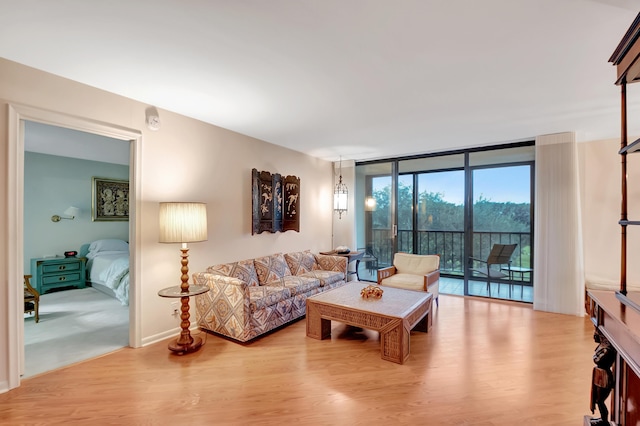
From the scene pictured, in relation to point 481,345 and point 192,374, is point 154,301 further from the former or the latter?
point 481,345

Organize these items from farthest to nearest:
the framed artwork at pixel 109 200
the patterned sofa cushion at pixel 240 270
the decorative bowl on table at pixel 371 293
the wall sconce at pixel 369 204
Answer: the wall sconce at pixel 369 204, the framed artwork at pixel 109 200, the patterned sofa cushion at pixel 240 270, the decorative bowl on table at pixel 371 293

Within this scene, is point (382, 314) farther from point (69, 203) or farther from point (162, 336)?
point (69, 203)

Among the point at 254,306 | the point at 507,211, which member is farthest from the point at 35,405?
the point at 507,211

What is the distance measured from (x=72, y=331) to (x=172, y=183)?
2041mm

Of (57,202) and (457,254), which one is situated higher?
(57,202)

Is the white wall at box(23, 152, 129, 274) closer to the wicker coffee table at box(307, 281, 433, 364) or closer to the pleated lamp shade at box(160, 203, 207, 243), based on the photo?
the pleated lamp shade at box(160, 203, 207, 243)

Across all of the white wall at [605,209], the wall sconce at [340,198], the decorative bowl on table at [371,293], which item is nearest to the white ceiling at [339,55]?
the white wall at [605,209]

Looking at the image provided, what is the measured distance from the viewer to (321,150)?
5.09 m

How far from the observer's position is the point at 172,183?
323 centimetres

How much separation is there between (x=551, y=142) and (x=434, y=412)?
12.8 feet

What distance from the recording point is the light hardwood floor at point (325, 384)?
1947 millimetres

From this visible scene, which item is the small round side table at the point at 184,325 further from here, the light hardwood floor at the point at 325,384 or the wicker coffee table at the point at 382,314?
the wicker coffee table at the point at 382,314

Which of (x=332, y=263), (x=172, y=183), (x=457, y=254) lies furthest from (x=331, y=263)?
(x=457, y=254)

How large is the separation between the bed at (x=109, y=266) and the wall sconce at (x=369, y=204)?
13.9 ft
